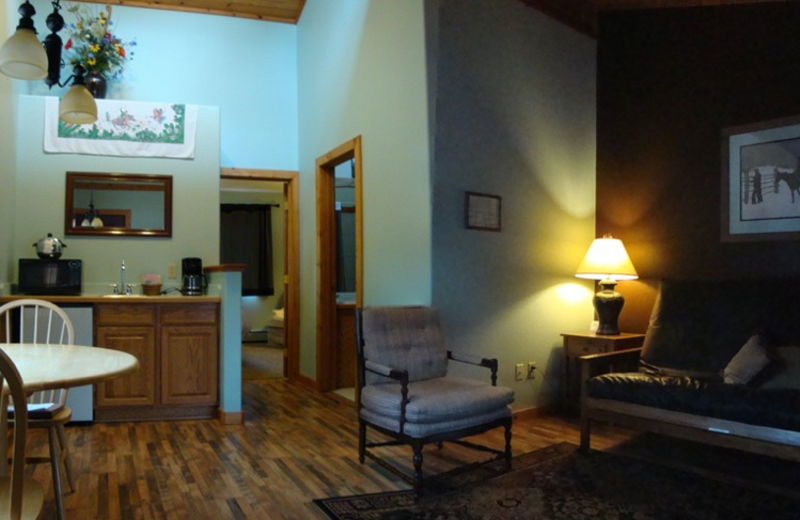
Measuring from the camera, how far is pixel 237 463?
10.0ft

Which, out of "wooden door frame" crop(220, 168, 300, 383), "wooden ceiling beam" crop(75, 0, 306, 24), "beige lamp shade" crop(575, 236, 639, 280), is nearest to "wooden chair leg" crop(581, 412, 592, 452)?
"beige lamp shade" crop(575, 236, 639, 280)

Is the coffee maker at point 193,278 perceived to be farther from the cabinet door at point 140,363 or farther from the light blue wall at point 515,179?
the light blue wall at point 515,179

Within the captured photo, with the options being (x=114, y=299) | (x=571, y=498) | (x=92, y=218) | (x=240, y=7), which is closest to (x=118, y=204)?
(x=92, y=218)

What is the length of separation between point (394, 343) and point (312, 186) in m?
2.44

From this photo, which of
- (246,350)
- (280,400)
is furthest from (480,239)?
(246,350)

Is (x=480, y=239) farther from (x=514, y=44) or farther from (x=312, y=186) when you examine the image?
(x=312, y=186)

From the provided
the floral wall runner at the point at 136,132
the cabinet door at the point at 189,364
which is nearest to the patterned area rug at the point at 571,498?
the cabinet door at the point at 189,364

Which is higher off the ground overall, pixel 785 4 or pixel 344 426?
pixel 785 4

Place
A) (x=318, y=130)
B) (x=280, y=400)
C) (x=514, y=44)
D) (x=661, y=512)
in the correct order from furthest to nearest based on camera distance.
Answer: (x=318, y=130) → (x=280, y=400) → (x=514, y=44) → (x=661, y=512)

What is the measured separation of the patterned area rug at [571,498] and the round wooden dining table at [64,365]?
3.63 ft

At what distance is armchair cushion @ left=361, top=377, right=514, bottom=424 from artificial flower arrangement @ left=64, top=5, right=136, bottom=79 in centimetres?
377

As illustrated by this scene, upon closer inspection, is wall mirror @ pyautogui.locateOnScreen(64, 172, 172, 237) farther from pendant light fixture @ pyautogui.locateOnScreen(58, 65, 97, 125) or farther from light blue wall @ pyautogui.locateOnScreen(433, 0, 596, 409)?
light blue wall @ pyautogui.locateOnScreen(433, 0, 596, 409)

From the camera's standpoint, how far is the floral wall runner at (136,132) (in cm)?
448

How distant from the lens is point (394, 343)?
3092 mm
